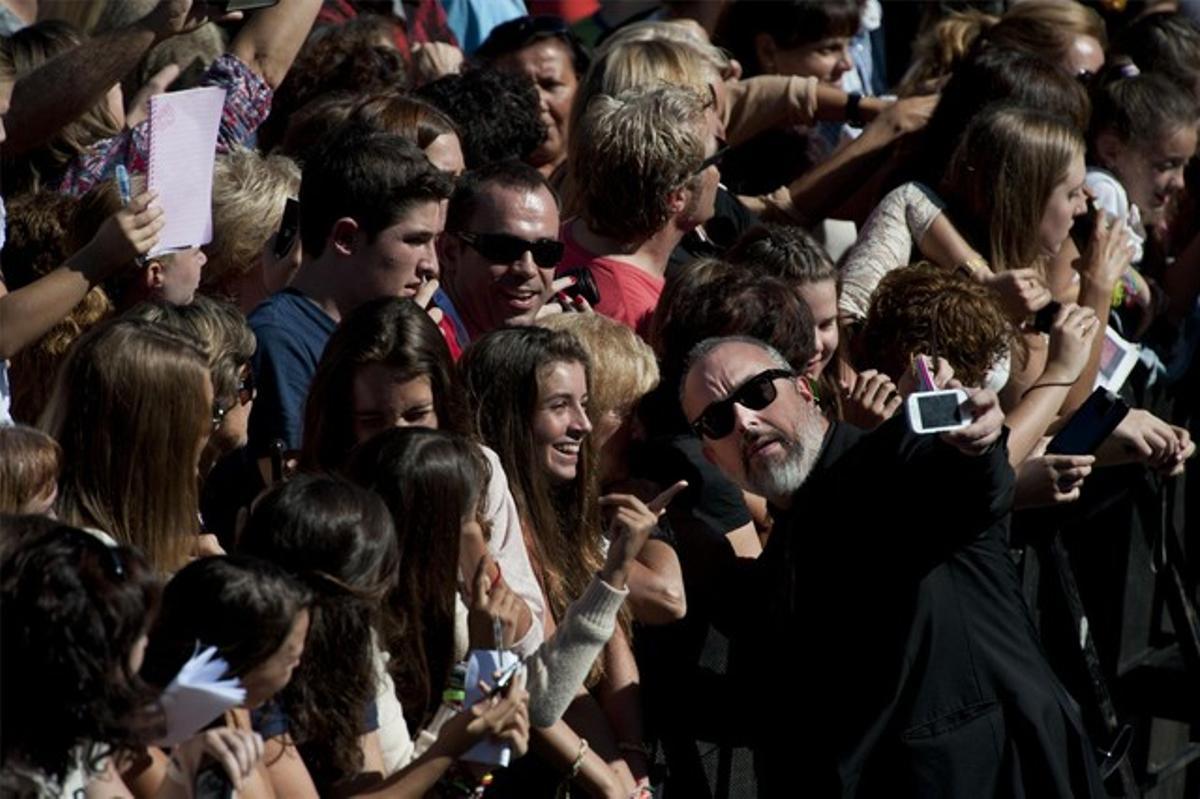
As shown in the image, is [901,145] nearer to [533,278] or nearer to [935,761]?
[533,278]

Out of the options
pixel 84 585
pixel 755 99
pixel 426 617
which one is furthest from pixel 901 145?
pixel 84 585

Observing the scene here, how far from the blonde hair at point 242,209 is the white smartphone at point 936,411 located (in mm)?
1868

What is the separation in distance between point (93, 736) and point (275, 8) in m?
3.38

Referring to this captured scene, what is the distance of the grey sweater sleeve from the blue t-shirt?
2.64 ft

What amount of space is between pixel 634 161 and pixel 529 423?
1335 mm

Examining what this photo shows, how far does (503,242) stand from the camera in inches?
217

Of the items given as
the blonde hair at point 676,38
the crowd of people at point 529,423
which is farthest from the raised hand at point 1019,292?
the blonde hair at point 676,38

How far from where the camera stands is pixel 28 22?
6719 mm

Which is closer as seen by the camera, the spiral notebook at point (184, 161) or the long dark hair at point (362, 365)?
the long dark hair at point (362, 365)

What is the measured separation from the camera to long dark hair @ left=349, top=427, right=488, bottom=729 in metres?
4.19

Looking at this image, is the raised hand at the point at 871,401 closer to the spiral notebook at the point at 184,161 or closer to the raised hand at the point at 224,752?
the spiral notebook at the point at 184,161

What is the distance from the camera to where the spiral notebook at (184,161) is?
4.82 m

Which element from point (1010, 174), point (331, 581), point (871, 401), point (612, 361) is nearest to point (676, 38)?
point (1010, 174)

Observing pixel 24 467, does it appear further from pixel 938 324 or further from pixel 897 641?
pixel 938 324
